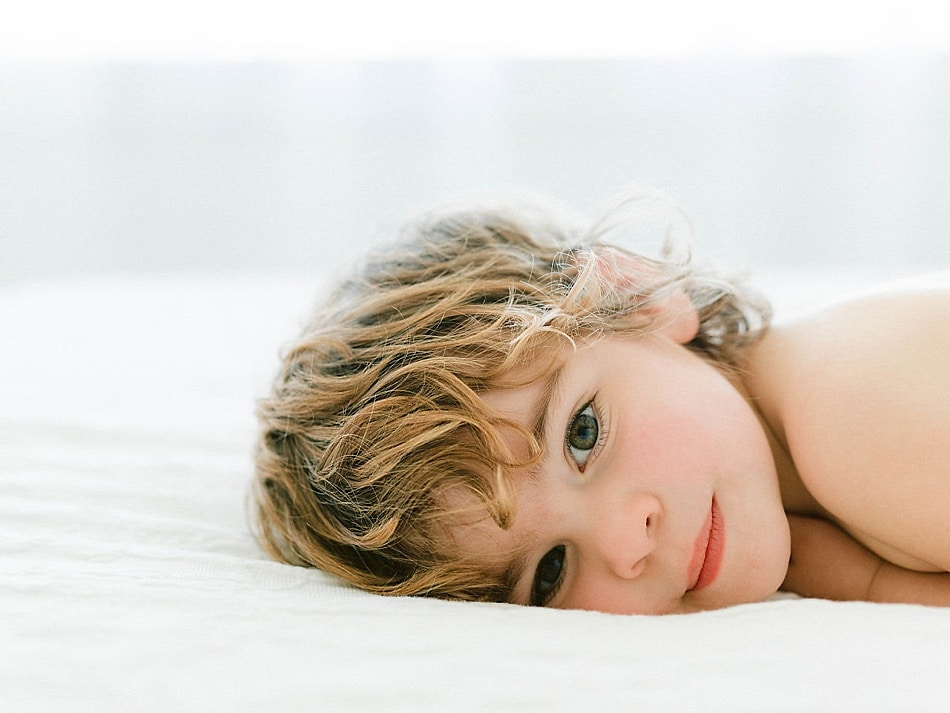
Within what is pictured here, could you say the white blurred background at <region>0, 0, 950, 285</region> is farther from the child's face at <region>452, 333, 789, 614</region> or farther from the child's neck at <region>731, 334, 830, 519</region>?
the child's face at <region>452, 333, 789, 614</region>

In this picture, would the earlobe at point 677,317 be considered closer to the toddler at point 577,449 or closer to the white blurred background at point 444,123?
the toddler at point 577,449

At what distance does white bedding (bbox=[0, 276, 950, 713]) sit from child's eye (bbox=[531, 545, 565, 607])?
0.49 feet

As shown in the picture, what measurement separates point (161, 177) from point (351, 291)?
6.51ft

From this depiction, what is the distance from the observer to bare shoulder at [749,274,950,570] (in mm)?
733

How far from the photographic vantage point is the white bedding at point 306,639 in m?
0.49

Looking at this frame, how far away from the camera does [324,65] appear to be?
8.16 ft

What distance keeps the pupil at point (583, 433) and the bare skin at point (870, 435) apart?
180 millimetres

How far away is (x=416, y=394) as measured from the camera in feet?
2.46

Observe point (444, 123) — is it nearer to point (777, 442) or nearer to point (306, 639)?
point (777, 442)

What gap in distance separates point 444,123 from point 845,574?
1939mm

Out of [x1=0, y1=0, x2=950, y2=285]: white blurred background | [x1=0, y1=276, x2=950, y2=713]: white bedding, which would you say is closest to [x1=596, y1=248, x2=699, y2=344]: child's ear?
[x1=0, y1=276, x2=950, y2=713]: white bedding

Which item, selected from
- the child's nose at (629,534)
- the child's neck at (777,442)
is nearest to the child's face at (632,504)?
the child's nose at (629,534)

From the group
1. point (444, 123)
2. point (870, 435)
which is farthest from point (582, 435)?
point (444, 123)

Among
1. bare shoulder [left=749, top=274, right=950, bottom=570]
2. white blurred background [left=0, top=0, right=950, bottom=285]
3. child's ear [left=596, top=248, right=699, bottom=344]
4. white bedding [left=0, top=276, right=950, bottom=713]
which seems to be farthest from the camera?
white blurred background [left=0, top=0, right=950, bottom=285]
